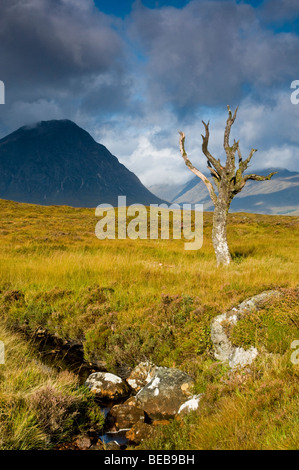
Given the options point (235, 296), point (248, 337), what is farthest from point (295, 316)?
point (235, 296)

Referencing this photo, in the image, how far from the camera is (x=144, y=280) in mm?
10781

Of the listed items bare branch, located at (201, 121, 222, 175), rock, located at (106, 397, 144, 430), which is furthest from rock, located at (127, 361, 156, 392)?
bare branch, located at (201, 121, 222, 175)

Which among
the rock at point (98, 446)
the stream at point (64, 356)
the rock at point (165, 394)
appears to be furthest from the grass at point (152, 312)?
the rock at point (98, 446)

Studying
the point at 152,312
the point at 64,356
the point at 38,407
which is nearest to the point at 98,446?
the point at 38,407

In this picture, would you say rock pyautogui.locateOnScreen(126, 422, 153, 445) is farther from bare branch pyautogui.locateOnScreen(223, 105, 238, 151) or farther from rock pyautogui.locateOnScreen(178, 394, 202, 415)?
bare branch pyautogui.locateOnScreen(223, 105, 238, 151)

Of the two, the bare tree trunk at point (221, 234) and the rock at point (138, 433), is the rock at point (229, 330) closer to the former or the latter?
the rock at point (138, 433)

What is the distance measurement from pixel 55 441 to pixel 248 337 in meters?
4.10

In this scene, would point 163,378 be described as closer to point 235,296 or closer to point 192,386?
point 192,386

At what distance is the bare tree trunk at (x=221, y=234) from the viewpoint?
574 inches

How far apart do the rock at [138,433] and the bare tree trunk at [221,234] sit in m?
10.2

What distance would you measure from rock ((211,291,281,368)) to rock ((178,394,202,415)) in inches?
39.6

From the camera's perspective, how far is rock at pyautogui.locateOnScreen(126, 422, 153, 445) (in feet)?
16.4

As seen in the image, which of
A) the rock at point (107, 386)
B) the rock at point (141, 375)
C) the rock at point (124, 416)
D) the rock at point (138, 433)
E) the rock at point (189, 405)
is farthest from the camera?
the rock at point (141, 375)

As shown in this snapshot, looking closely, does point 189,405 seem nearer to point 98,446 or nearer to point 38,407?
point 98,446
